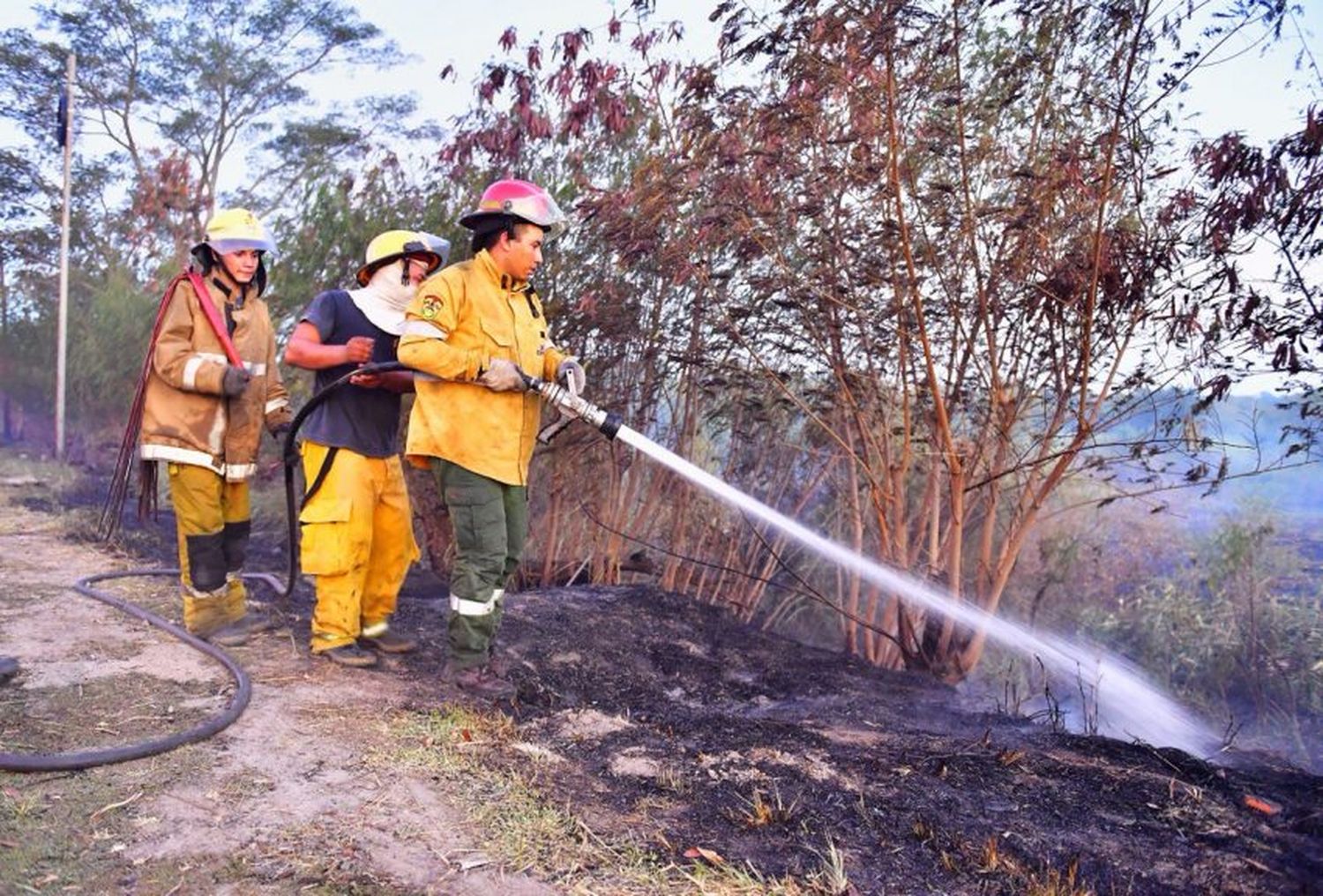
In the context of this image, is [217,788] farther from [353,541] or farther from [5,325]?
[5,325]

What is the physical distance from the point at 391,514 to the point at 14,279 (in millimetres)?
17599

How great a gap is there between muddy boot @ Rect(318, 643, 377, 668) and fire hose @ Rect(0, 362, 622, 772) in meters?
0.42

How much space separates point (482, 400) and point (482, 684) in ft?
3.72

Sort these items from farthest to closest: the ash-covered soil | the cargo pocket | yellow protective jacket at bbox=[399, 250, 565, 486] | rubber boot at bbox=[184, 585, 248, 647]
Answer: rubber boot at bbox=[184, 585, 248, 647] → the cargo pocket → yellow protective jacket at bbox=[399, 250, 565, 486] → the ash-covered soil

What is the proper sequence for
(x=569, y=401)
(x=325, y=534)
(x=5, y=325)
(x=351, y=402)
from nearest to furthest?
(x=569, y=401) → (x=325, y=534) → (x=351, y=402) → (x=5, y=325)

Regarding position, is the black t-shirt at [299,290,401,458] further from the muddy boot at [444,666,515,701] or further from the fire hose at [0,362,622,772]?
the muddy boot at [444,666,515,701]

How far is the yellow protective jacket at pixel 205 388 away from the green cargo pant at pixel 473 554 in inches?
40.9

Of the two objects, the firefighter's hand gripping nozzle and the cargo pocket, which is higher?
the firefighter's hand gripping nozzle

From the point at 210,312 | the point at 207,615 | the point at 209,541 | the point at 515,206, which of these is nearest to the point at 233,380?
the point at 210,312

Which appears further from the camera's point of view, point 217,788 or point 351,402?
point 351,402

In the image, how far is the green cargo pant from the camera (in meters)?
3.95

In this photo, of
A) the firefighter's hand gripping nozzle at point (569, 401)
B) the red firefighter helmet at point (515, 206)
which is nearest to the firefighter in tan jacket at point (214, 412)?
the red firefighter helmet at point (515, 206)

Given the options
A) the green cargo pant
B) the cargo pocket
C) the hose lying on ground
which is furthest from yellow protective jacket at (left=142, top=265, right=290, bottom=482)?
the green cargo pant

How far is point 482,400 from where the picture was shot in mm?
3951
